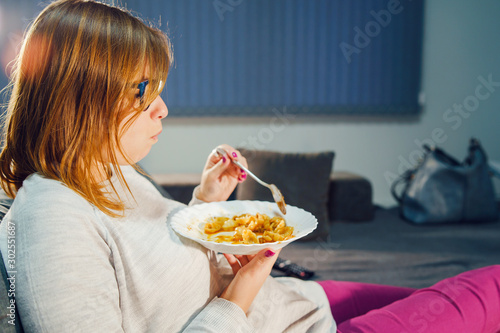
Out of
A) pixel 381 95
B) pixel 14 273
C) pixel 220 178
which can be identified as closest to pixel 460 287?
pixel 220 178

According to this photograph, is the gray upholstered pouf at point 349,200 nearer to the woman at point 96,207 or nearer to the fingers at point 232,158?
the fingers at point 232,158

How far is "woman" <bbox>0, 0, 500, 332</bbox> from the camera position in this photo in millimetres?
548

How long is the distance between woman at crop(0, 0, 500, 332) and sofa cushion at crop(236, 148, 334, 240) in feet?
3.74

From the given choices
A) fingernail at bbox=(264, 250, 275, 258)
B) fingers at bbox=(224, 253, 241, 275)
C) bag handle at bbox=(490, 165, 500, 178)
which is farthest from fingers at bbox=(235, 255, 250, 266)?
bag handle at bbox=(490, 165, 500, 178)

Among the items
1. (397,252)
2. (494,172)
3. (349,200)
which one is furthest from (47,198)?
(494,172)

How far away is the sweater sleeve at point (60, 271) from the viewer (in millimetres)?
530

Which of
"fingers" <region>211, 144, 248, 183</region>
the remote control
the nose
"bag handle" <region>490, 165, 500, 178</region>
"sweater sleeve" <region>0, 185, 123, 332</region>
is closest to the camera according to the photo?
"sweater sleeve" <region>0, 185, 123, 332</region>

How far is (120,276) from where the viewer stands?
633 millimetres

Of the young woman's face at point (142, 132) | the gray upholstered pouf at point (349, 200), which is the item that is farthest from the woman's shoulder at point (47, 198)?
the gray upholstered pouf at point (349, 200)

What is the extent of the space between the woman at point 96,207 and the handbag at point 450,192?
1.57 meters

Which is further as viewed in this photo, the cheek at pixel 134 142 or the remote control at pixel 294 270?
the remote control at pixel 294 270

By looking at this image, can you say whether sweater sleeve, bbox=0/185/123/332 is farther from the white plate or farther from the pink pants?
the pink pants

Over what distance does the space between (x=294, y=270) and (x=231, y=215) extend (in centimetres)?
56

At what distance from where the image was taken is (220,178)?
41.1 inches
